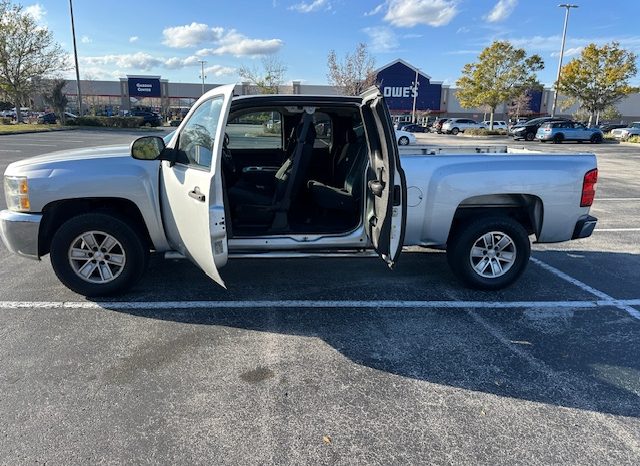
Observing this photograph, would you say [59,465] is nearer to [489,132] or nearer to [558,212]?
[558,212]

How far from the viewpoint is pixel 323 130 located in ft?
17.9

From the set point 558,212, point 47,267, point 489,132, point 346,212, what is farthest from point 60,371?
point 489,132

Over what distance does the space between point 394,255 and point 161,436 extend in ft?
7.50

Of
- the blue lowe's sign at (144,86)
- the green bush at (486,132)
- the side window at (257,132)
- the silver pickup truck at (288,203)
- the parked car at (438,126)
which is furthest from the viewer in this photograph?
the blue lowe's sign at (144,86)

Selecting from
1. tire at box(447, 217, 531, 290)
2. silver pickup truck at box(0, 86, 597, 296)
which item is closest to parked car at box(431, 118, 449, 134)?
silver pickup truck at box(0, 86, 597, 296)

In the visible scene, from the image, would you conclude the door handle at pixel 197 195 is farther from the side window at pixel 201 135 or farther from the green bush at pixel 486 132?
the green bush at pixel 486 132

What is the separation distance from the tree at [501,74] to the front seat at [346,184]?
146 ft

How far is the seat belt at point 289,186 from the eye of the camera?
14.6 feet

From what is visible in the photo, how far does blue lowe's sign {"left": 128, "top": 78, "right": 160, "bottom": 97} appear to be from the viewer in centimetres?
7425

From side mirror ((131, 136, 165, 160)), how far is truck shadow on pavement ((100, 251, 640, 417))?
1343 millimetres

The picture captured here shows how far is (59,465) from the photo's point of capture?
7.73ft

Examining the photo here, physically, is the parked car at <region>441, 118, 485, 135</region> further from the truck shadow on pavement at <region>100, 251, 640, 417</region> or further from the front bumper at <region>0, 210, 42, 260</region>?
the front bumper at <region>0, 210, 42, 260</region>

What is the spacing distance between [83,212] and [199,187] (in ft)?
4.87

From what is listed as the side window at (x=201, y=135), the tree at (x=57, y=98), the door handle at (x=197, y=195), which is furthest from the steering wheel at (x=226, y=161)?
the tree at (x=57, y=98)
